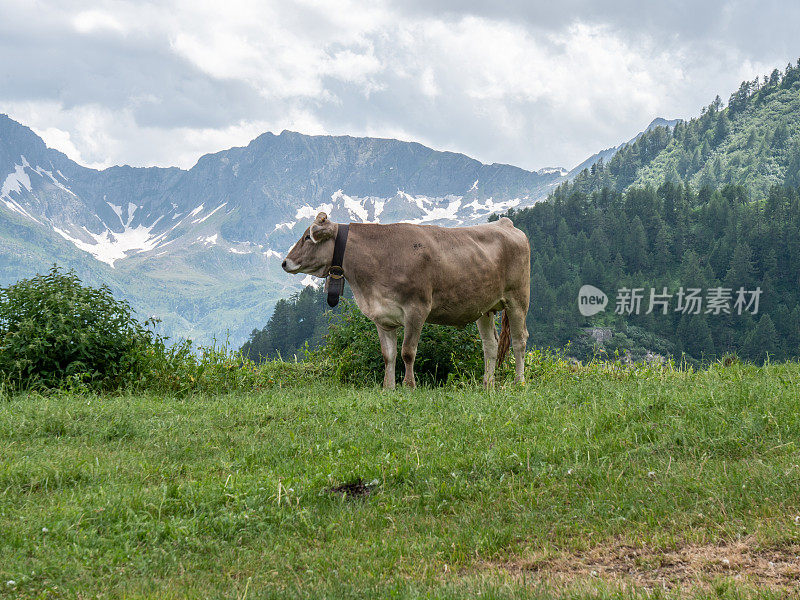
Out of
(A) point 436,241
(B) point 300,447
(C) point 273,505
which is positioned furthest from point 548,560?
(A) point 436,241

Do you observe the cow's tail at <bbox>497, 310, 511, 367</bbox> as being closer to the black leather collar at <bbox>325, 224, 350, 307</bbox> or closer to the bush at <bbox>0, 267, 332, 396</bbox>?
the black leather collar at <bbox>325, 224, 350, 307</bbox>

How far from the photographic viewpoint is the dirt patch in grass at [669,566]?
3867mm

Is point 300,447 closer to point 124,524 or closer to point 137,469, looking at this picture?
point 137,469

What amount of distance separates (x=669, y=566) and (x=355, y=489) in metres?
2.37

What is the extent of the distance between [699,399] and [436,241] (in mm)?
4455

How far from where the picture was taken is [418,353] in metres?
11.9

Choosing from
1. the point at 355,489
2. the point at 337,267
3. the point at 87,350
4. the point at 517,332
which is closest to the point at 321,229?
the point at 337,267

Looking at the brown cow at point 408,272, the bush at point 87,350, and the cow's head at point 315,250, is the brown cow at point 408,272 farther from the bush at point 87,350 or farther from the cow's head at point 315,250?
the bush at point 87,350

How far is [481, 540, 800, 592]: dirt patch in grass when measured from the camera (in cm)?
387

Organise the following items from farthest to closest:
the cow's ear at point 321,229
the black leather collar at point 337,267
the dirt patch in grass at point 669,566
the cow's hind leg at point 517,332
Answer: the cow's hind leg at point 517,332, the black leather collar at point 337,267, the cow's ear at point 321,229, the dirt patch in grass at point 669,566

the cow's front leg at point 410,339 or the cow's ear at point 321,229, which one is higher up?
the cow's ear at point 321,229

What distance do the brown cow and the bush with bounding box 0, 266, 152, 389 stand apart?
10.3ft

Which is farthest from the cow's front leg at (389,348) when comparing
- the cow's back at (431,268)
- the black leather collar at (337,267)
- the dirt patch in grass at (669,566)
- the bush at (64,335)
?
the dirt patch in grass at (669,566)

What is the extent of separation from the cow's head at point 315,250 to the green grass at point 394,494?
2878 millimetres
